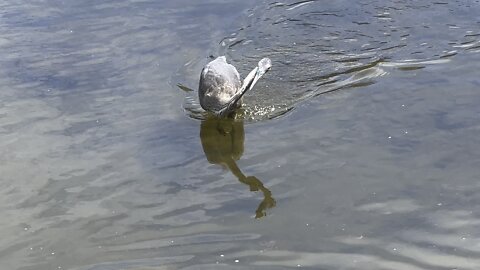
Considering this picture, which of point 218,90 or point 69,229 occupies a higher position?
point 218,90

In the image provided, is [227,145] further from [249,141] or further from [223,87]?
[223,87]

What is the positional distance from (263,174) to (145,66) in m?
3.37

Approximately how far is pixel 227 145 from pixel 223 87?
0.83 m

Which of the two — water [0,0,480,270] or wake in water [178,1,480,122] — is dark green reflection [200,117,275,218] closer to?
water [0,0,480,270]

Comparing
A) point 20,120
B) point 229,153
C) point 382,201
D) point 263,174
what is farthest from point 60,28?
point 382,201

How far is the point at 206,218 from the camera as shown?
20.2 feet

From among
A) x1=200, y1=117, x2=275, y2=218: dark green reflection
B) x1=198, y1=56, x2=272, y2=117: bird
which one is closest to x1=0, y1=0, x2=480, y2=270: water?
x1=200, y1=117, x2=275, y2=218: dark green reflection

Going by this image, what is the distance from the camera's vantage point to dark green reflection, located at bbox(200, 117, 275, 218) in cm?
659

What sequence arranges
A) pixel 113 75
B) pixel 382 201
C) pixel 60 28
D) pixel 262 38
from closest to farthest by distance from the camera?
1. pixel 382 201
2. pixel 113 75
3. pixel 262 38
4. pixel 60 28

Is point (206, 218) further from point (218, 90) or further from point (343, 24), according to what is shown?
point (343, 24)

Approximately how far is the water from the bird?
24cm

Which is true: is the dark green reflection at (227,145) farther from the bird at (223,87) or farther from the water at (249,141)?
the bird at (223,87)

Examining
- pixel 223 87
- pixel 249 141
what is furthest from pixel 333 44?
pixel 249 141

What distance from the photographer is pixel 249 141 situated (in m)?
7.48
